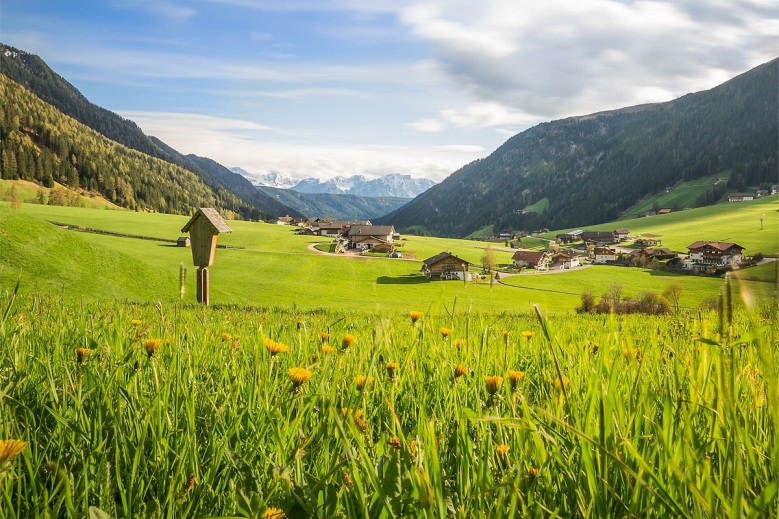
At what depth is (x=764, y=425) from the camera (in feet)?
5.32

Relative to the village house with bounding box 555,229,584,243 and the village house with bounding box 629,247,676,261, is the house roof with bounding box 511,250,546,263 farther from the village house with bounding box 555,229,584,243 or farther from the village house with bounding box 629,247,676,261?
the village house with bounding box 555,229,584,243

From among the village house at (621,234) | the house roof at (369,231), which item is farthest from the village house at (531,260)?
the village house at (621,234)

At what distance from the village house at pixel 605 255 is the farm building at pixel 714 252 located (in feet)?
69.1

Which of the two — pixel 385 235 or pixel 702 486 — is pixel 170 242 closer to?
pixel 385 235

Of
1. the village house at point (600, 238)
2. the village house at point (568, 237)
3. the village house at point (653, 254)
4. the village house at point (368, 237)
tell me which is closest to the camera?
the village house at point (653, 254)

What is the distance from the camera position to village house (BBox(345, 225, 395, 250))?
12394 centimetres

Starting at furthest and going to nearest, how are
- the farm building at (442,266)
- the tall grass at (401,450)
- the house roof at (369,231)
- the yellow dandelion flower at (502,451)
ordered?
the house roof at (369,231), the farm building at (442,266), the yellow dandelion flower at (502,451), the tall grass at (401,450)

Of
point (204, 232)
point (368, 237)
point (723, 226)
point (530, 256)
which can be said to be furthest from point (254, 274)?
point (723, 226)

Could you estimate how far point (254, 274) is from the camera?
224 feet

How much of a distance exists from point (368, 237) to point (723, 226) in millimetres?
112968

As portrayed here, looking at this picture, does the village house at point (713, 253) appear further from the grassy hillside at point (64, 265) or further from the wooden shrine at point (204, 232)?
the wooden shrine at point (204, 232)

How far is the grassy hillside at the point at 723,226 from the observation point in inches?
4697

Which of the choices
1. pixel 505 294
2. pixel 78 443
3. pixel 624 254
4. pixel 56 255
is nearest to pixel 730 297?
pixel 78 443

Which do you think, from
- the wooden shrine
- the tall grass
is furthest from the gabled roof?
the tall grass
